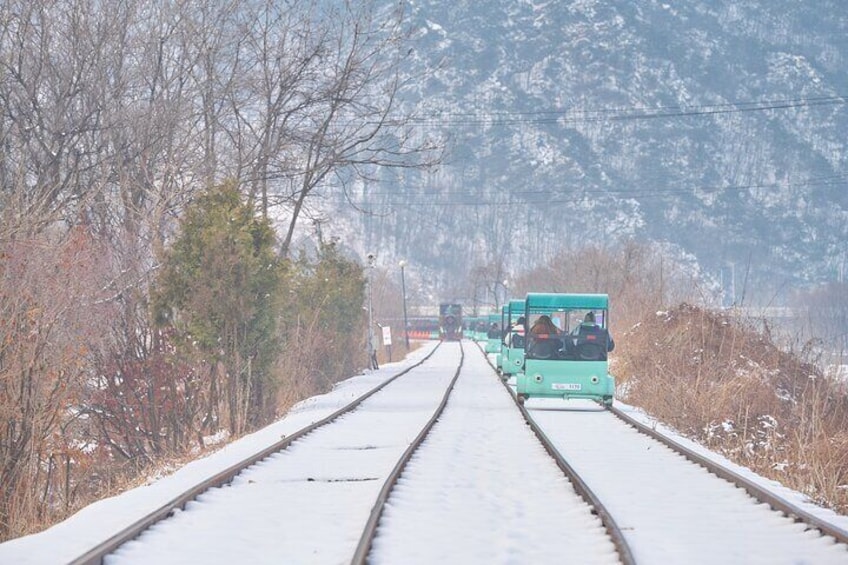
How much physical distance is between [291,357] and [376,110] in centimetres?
697

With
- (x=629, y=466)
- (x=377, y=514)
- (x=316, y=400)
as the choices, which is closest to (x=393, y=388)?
(x=316, y=400)

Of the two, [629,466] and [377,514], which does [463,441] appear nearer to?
[629,466]

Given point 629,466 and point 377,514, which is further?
point 629,466

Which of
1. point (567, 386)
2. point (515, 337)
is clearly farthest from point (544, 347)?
point (515, 337)

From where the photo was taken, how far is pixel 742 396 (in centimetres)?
2531

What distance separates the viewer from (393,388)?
1505 inches

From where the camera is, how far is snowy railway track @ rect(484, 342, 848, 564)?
10.9 m

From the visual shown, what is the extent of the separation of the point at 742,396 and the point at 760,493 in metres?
11.5

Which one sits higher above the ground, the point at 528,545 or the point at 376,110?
the point at 376,110

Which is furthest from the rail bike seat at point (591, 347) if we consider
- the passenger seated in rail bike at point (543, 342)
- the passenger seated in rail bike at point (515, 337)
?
the passenger seated in rail bike at point (515, 337)

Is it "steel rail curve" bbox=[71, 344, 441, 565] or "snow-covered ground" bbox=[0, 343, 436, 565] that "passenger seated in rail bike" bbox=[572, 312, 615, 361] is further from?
"steel rail curve" bbox=[71, 344, 441, 565]

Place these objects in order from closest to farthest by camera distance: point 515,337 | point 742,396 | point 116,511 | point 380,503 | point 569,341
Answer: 1. point 380,503
2. point 116,511
3. point 742,396
4. point 569,341
5. point 515,337

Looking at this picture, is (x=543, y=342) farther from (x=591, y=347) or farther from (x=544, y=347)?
(x=591, y=347)

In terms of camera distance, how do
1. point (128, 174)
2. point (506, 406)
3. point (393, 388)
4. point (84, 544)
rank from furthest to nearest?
point (393, 388) → point (128, 174) → point (506, 406) → point (84, 544)
